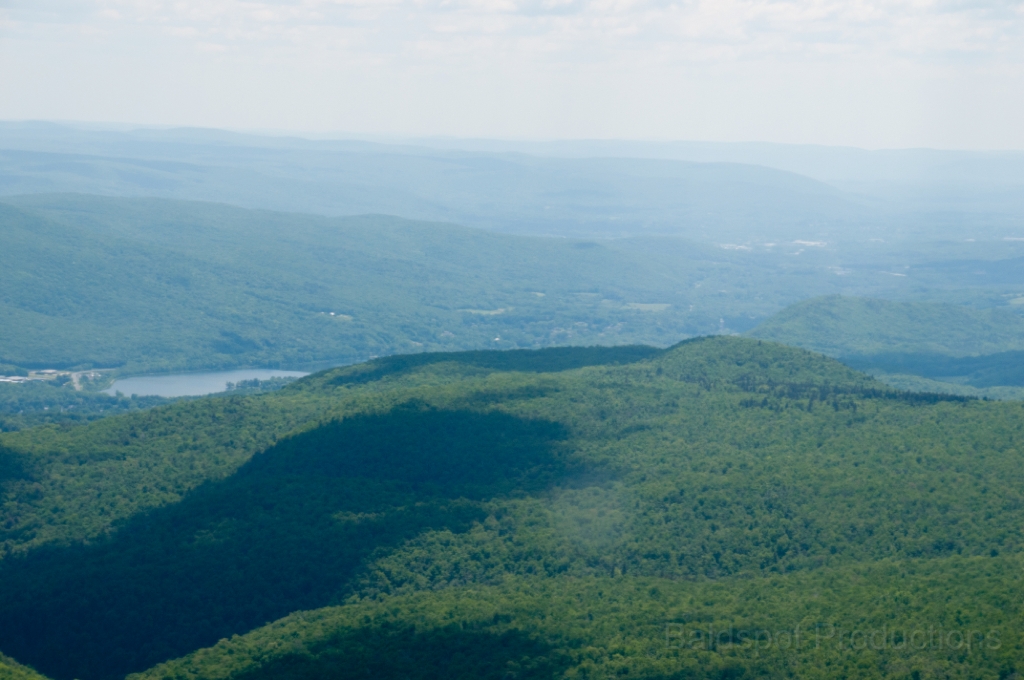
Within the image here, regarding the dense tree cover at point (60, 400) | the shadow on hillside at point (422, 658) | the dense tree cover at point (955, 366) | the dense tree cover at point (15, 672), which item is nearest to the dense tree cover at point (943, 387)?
the dense tree cover at point (955, 366)

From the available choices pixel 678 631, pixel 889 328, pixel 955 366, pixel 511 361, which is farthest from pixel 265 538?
pixel 889 328

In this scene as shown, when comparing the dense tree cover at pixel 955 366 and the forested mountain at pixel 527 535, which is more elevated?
the forested mountain at pixel 527 535

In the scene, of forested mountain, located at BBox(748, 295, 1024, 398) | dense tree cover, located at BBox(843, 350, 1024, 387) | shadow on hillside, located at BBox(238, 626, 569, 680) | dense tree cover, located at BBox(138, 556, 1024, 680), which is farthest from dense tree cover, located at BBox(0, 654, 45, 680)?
dense tree cover, located at BBox(843, 350, 1024, 387)

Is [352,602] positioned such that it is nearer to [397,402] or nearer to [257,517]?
[257,517]

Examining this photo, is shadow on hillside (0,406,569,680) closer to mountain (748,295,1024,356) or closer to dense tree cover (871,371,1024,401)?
dense tree cover (871,371,1024,401)

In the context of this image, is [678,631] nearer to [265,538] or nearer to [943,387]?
[265,538]

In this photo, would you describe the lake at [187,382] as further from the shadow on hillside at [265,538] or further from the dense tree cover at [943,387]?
the shadow on hillside at [265,538]
